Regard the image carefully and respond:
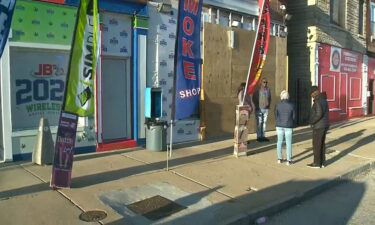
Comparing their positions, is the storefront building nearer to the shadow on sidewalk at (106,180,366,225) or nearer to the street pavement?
the shadow on sidewalk at (106,180,366,225)

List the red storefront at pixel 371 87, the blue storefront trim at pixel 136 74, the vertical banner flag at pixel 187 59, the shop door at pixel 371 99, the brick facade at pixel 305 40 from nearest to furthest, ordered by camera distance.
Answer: the vertical banner flag at pixel 187 59
the blue storefront trim at pixel 136 74
the brick facade at pixel 305 40
the red storefront at pixel 371 87
the shop door at pixel 371 99

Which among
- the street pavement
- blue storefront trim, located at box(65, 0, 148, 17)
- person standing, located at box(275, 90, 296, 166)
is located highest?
blue storefront trim, located at box(65, 0, 148, 17)

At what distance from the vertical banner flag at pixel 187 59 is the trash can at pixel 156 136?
193cm

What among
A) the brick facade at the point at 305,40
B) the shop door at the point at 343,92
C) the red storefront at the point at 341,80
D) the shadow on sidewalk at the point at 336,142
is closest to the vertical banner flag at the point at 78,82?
the shadow on sidewalk at the point at 336,142

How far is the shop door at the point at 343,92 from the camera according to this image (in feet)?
65.8

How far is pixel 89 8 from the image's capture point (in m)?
6.34

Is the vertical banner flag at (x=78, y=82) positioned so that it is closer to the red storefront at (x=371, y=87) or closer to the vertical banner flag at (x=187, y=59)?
the vertical banner flag at (x=187, y=59)

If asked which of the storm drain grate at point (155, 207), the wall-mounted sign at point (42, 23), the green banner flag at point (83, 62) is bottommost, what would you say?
the storm drain grate at point (155, 207)

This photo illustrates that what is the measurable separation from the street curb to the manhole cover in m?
1.70

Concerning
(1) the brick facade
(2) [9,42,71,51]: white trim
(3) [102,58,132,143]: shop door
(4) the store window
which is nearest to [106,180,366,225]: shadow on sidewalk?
(3) [102,58,132,143]: shop door

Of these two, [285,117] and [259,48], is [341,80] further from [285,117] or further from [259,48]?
[285,117]

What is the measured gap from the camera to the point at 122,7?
10.1 meters

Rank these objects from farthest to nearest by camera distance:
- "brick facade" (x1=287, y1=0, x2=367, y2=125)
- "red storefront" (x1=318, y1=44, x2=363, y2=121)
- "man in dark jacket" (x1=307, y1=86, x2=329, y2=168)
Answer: "red storefront" (x1=318, y1=44, x2=363, y2=121)
"brick facade" (x1=287, y1=0, x2=367, y2=125)
"man in dark jacket" (x1=307, y1=86, x2=329, y2=168)

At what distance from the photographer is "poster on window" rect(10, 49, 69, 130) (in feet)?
28.7
